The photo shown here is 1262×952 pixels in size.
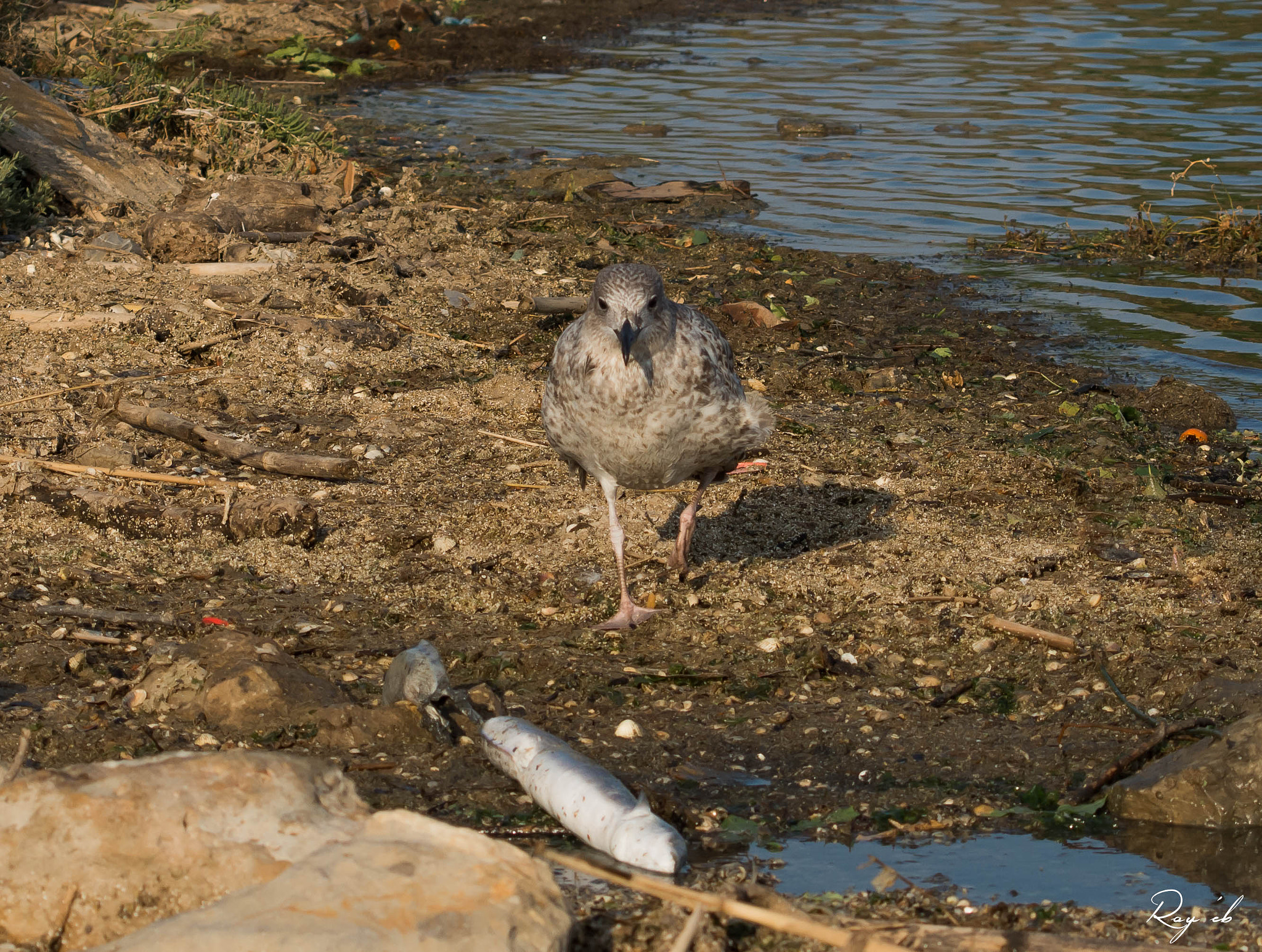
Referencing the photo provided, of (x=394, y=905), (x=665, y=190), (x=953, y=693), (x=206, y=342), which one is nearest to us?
(x=394, y=905)

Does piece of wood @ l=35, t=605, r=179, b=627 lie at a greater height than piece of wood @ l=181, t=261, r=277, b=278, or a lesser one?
lesser

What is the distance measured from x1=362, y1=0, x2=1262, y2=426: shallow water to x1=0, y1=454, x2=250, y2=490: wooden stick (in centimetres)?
579

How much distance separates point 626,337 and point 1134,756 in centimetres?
231

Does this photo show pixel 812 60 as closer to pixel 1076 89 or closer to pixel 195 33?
pixel 1076 89

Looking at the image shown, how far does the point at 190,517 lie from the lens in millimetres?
5809

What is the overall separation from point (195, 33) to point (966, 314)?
8.27 metres

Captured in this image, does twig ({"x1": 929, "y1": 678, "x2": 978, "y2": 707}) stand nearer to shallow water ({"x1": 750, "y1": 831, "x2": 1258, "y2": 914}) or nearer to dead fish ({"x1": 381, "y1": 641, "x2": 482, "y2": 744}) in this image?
shallow water ({"x1": 750, "y1": 831, "x2": 1258, "y2": 914})

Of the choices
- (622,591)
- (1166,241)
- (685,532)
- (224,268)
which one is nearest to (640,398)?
(622,591)

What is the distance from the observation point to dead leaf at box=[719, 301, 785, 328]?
8891 mm

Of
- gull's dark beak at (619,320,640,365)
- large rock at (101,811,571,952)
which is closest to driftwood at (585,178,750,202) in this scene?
gull's dark beak at (619,320,640,365)

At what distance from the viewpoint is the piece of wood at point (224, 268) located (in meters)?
8.55

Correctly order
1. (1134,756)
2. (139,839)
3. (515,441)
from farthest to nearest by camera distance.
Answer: (515,441) → (1134,756) → (139,839)

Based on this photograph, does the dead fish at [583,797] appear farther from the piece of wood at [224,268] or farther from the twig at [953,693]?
the piece of wood at [224,268]

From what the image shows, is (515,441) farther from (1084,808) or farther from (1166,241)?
(1166,241)
